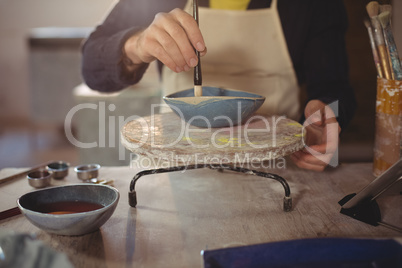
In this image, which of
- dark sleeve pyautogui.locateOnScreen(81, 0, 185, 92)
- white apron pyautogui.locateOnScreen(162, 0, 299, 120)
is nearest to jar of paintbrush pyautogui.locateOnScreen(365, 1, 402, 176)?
white apron pyautogui.locateOnScreen(162, 0, 299, 120)

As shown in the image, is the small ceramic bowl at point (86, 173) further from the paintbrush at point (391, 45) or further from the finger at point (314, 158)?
the paintbrush at point (391, 45)

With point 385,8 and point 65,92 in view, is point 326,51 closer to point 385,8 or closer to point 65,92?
point 385,8

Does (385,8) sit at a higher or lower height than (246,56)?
higher

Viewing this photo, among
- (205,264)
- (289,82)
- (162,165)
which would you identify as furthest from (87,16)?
(205,264)

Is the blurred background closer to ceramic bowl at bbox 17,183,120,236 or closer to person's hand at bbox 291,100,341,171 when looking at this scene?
person's hand at bbox 291,100,341,171

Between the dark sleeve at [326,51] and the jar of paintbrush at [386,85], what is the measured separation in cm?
50

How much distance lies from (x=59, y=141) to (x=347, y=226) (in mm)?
4217

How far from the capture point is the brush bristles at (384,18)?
3.75 feet

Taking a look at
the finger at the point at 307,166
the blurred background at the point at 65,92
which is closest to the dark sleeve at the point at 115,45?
the blurred background at the point at 65,92

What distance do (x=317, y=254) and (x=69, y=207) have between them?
606mm

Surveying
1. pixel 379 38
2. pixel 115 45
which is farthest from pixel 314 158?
pixel 115 45

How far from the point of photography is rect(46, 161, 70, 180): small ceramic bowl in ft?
4.26

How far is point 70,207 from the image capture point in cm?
98

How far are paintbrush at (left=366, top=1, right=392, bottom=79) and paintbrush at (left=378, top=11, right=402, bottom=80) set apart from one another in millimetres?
18
